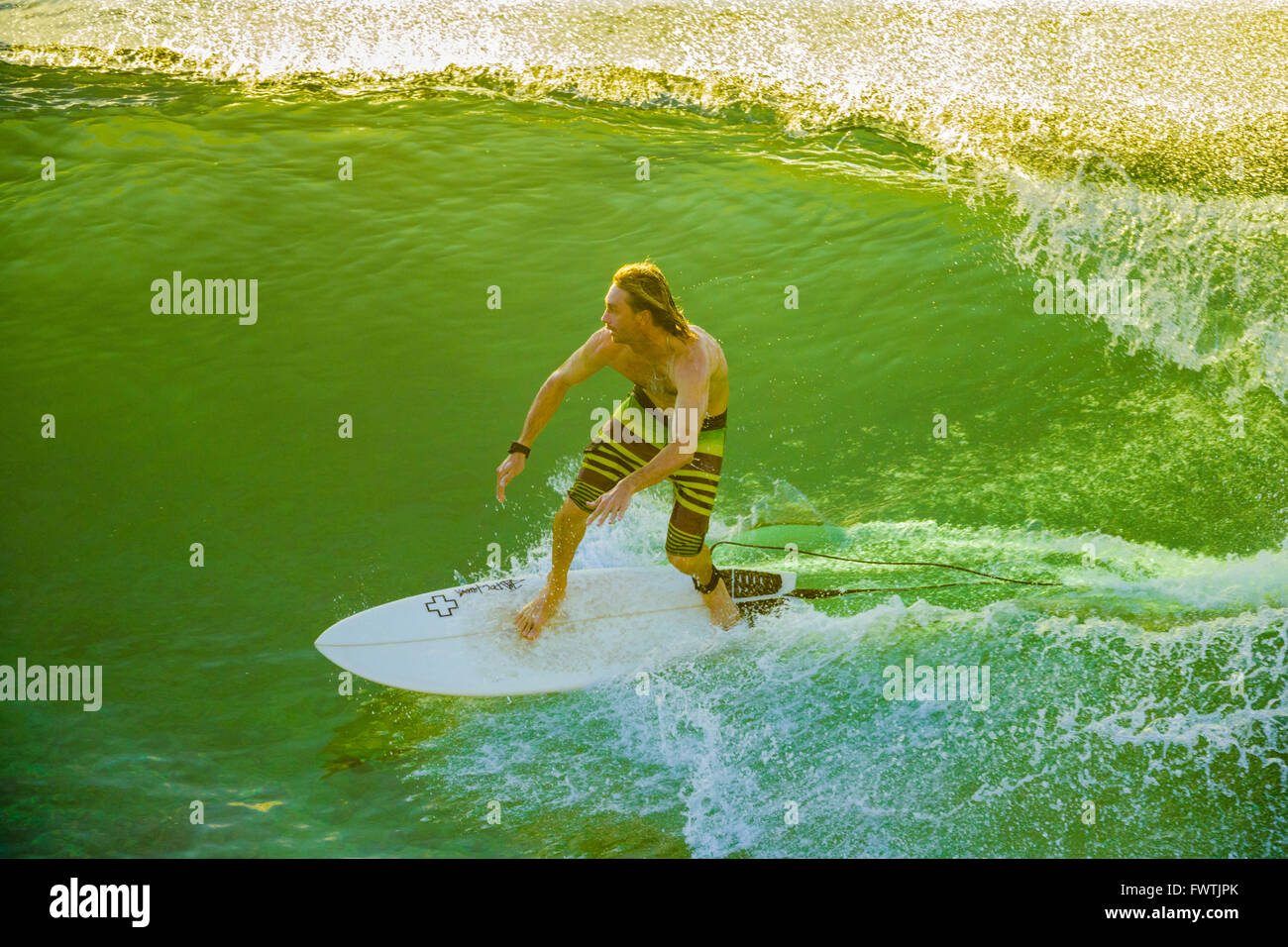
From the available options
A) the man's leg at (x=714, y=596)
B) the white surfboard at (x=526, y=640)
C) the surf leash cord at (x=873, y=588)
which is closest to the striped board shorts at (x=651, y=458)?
the man's leg at (x=714, y=596)

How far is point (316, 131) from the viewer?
8.84m

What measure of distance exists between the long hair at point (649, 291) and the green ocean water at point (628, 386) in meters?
1.56

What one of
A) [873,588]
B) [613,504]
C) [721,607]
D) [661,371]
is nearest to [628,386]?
[873,588]

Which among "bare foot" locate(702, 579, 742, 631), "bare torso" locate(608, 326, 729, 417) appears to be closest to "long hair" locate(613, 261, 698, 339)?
"bare torso" locate(608, 326, 729, 417)

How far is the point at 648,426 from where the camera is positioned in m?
4.21

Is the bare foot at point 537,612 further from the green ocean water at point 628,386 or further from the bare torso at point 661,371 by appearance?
the bare torso at point 661,371

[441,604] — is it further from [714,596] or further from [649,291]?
[649,291]

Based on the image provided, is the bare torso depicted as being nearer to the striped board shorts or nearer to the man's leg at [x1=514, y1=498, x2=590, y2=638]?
the striped board shorts

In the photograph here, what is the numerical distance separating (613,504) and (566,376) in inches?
29.9

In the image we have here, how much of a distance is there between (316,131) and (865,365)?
16.4 feet

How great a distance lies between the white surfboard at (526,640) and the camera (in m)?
4.36

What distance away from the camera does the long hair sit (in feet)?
12.1

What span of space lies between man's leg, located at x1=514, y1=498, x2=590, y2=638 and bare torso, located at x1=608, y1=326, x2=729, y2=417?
56 centimetres
